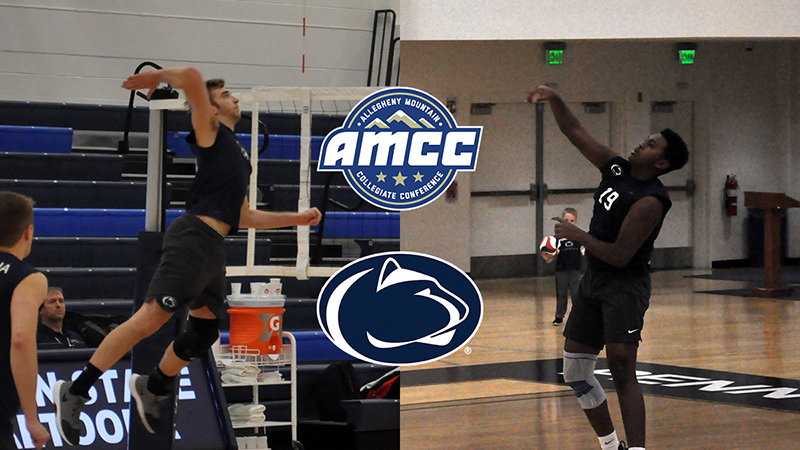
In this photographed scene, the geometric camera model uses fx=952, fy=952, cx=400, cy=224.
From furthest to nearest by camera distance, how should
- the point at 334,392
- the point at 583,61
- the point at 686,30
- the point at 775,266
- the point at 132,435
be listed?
the point at 775,266, the point at 583,61, the point at 686,30, the point at 334,392, the point at 132,435

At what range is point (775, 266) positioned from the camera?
10.3 metres

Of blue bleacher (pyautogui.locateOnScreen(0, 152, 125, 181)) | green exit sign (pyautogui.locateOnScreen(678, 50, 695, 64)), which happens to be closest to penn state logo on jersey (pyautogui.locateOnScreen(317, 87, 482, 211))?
blue bleacher (pyautogui.locateOnScreen(0, 152, 125, 181))

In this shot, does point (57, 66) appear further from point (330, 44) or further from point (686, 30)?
point (686, 30)

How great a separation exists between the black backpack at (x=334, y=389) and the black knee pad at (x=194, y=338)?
1501 millimetres

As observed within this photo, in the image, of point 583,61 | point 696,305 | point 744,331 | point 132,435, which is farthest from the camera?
point 696,305

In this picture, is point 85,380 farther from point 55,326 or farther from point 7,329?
point 55,326

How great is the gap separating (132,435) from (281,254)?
3.14 ft

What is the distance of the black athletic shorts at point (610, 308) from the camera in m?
3.80

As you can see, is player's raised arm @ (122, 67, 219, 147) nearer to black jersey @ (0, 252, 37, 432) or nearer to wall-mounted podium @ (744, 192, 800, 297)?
black jersey @ (0, 252, 37, 432)

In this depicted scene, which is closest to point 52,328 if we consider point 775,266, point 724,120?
point 775,266

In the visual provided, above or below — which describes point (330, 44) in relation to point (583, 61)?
below

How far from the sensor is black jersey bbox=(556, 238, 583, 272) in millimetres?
7676

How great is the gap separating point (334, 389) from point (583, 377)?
41.4 inches

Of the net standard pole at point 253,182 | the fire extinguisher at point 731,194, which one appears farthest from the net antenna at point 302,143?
the fire extinguisher at point 731,194
